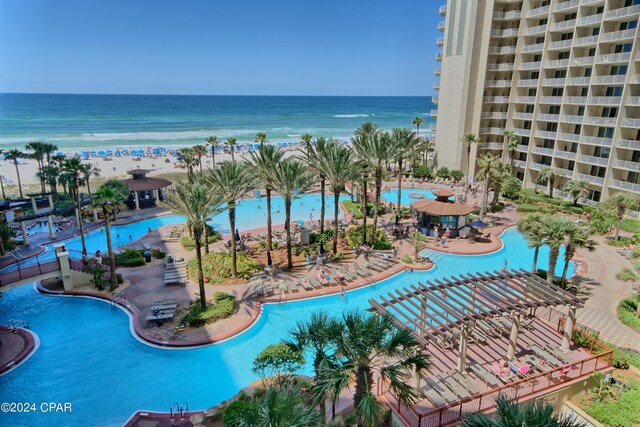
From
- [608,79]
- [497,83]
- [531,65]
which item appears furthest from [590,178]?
[497,83]

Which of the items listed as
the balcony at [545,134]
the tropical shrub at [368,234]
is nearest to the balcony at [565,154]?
the balcony at [545,134]

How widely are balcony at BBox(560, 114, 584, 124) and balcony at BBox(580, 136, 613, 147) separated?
2130mm

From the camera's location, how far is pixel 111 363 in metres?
18.5

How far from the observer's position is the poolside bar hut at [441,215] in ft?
113

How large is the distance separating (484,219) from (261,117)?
13674 cm

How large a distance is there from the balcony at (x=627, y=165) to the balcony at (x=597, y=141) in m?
2.12

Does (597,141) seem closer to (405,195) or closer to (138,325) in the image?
(405,195)

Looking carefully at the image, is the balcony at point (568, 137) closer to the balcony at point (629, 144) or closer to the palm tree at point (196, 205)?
the balcony at point (629, 144)

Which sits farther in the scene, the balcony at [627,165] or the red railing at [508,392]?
the balcony at [627,165]

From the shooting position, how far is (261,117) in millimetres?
164125

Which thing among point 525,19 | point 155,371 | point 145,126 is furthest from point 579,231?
point 145,126

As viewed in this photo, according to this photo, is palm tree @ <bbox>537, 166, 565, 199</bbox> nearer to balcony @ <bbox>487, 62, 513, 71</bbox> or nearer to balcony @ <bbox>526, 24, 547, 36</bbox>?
balcony @ <bbox>487, 62, 513, 71</bbox>

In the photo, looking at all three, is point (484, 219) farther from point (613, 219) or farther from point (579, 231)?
point (579, 231)

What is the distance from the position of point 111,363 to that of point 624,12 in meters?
52.6
